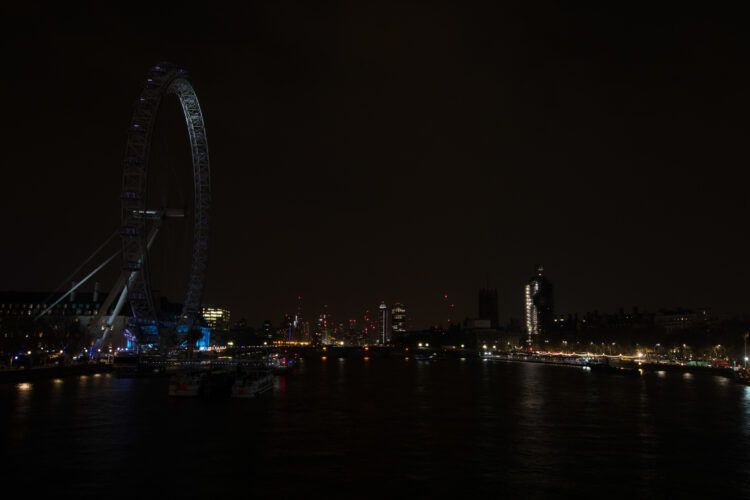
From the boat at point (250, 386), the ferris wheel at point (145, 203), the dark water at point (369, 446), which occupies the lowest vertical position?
the dark water at point (369, 446)

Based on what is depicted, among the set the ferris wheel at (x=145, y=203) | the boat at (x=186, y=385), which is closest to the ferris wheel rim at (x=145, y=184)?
the ferris wheel at (x=145, y=203)

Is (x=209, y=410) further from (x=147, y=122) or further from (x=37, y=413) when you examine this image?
(x=147, y=122)

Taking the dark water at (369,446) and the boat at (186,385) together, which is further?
the boat at (186,385)

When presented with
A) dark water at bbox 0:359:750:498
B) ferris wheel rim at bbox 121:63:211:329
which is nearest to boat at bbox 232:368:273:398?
dark water at bbox 0:359:750:498

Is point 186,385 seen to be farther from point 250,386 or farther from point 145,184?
point 145,184

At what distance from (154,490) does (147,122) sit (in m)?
54.8

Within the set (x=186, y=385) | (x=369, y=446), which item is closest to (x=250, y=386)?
(x=186, y=385)

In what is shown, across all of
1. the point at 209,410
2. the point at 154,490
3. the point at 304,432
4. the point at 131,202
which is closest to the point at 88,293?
the point at 131,202

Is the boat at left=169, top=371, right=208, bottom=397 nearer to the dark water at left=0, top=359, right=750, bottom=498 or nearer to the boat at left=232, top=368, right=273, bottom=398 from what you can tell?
the dark water at left=0, top=359, right=750, bottom=498

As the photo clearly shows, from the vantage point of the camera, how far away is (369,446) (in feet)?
99.2

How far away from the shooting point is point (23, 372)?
210ft

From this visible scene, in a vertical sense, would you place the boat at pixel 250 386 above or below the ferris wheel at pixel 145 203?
below

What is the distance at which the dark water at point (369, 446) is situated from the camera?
23.0 m

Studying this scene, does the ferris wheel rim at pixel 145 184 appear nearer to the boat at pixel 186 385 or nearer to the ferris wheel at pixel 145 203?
the ferris wheel at pixel 145 203
